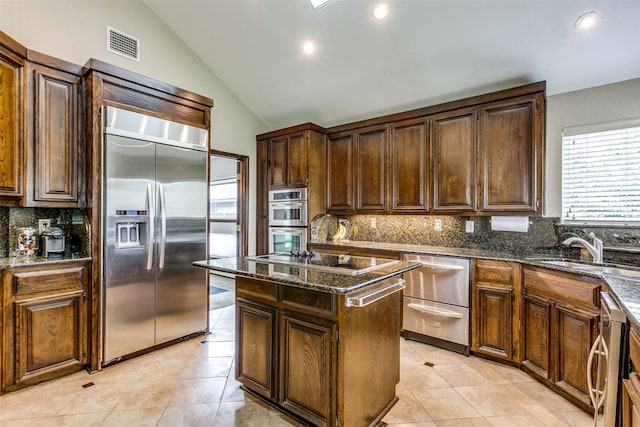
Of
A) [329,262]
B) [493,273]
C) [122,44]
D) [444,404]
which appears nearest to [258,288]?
[329,262]

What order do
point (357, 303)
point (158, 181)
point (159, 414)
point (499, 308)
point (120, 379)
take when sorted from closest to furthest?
point (357, 303) < point (159, 414) < point (120, 379) < point (499, 308) < point (158, 181)

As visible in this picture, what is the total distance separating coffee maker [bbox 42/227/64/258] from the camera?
103 inches

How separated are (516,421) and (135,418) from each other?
2429mm

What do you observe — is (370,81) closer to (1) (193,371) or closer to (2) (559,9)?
(2) (559,9)

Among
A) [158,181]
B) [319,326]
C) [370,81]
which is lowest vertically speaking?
[319,326]

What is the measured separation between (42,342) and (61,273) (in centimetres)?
53

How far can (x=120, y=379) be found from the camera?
8.04 ft

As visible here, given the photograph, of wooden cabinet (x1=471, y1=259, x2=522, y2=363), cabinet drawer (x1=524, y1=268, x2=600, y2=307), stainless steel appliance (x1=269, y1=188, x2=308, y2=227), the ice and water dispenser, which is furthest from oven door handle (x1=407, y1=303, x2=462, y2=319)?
the ice and water dispenser

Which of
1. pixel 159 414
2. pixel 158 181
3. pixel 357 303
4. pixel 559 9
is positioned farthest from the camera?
pixel 158 181

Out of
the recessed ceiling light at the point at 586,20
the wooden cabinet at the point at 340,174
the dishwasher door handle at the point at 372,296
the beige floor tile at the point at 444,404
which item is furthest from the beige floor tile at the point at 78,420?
the recessed ceiling light at the point at 586,20

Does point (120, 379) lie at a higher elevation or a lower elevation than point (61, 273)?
lower

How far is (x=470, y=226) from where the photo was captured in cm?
343

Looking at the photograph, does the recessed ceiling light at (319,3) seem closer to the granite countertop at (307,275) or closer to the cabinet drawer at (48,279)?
the granite countertop at (307,275)

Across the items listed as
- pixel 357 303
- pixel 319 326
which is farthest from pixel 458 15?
pixel 319 326
